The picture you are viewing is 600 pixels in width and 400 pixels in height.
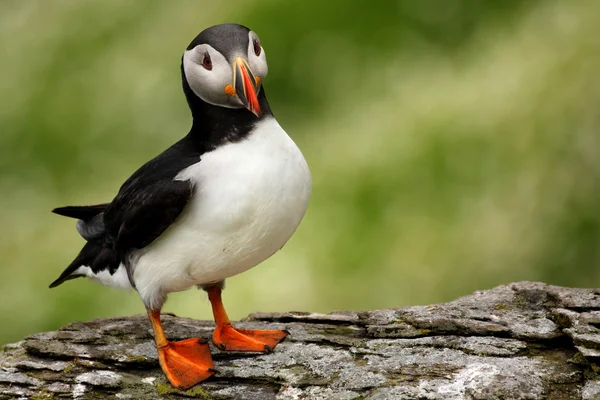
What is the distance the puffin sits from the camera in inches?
155

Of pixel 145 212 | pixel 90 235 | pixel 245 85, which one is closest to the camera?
pixel 245 85

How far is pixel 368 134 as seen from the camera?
766 cm

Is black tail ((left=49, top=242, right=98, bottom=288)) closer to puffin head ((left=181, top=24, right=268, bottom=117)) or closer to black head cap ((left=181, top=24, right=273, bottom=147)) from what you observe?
black head cap ((left=181, top=24, right=273, bottom=147))

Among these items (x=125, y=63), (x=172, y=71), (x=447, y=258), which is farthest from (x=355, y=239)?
(x=125, y=63)

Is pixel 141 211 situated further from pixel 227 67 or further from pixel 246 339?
pixel 246 339

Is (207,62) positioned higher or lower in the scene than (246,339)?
higher

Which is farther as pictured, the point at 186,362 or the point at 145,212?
the point at 186,362

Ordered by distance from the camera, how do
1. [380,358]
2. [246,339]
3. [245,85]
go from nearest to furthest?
[245,85] → [380,358] → [246,339]

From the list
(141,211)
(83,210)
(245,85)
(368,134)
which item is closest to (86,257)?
(83,210)

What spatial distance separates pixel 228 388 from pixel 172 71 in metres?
4.57

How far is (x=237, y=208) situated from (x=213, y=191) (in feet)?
0.45

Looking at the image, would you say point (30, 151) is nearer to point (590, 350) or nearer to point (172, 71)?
point (172, 71)

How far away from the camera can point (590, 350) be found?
3977 millimetres

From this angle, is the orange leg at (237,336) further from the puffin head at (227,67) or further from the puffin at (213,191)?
the puffin head at (227,67)
